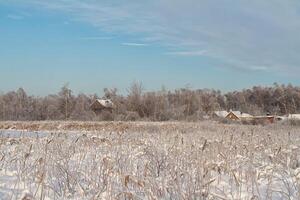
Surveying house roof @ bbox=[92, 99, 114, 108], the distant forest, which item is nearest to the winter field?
the distant forest

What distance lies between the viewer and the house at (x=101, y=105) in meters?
63.4

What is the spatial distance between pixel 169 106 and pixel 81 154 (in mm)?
52852

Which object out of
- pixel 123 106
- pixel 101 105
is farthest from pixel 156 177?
pixel 101 105

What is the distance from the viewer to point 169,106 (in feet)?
196

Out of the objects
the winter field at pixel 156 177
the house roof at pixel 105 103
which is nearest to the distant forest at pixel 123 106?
the house roof at pixel 105 103

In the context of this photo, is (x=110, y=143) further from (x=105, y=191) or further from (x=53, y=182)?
(x=105, y=191)

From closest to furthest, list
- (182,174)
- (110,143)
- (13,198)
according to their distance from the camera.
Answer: (13,198) → (182,174) → (110,143)

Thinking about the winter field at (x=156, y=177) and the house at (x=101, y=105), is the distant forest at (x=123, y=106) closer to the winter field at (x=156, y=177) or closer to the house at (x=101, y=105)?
the house at (x=101, y=105)

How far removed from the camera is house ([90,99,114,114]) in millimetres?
63362

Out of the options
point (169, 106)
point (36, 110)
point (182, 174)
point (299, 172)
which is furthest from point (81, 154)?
point (36, 110)

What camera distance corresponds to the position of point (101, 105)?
2633 inches

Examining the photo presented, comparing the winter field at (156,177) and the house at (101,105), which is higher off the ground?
the house at (101,105)

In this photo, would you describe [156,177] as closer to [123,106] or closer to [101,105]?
[123,106]

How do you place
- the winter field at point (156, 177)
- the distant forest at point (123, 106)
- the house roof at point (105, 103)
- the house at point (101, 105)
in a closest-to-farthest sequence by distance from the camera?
1. the winter field at point (156, 177)
2. the distant forest at point (123, 106)
3. the house at point (101, 105)
4. the house roof at point (105, 103)
